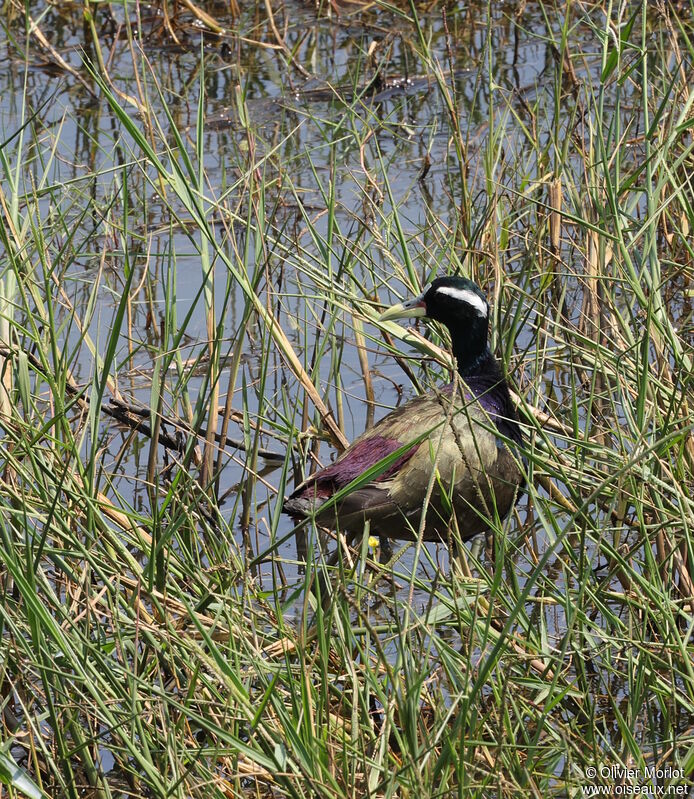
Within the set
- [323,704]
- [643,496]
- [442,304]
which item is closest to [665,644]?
[643,496]

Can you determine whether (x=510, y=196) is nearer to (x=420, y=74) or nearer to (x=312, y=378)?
(x=312, y=378)

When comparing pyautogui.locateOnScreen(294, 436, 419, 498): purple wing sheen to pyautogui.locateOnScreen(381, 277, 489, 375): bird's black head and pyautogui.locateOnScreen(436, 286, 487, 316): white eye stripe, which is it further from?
pyautogui.locateOnScreen(436, 286, 487, 316): white eye stripe

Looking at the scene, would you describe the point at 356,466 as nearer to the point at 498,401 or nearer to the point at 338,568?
the point at 498,401

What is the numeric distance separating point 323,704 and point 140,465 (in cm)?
246

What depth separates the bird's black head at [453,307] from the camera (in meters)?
3.86

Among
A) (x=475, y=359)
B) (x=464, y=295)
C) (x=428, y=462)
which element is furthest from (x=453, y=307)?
(x=428, y=462)

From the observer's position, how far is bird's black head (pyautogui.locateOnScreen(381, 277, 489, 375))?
3.86m

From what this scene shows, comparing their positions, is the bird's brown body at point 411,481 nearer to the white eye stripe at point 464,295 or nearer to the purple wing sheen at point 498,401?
the purple wing sheen at point 498,401

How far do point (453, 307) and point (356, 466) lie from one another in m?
0.58

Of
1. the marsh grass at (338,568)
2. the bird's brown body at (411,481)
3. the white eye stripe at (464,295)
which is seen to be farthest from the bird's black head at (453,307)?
the bird's brown body at (411,481)

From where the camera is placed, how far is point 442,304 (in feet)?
12.8

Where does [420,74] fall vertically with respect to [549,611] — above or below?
above

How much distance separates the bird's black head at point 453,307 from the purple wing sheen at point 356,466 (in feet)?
1.22

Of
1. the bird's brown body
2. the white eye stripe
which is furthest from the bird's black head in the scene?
the bird's brown body
